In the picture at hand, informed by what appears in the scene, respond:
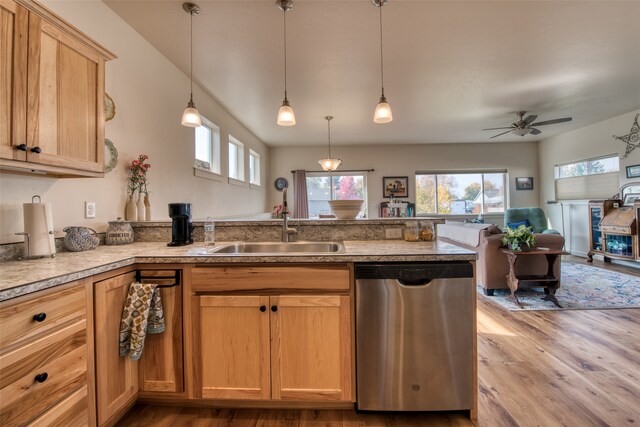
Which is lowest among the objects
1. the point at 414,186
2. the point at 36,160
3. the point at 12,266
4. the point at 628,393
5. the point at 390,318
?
the point at 628,393

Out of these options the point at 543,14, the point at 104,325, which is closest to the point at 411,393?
the point at 104,325

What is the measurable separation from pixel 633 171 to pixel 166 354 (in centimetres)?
694

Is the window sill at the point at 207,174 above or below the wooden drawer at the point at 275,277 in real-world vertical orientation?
above

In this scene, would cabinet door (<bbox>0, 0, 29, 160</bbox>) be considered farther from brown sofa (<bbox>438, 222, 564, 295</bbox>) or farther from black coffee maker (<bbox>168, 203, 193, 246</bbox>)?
brown sofa (<bbox>438, 222, 564, 295</bbox>)

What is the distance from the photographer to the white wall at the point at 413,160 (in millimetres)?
7141

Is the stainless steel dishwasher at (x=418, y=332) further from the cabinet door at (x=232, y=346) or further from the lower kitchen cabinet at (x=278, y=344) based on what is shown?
the cabinet door at (x=232, y=346)

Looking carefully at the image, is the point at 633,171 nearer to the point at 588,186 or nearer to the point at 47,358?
the point at 588,186

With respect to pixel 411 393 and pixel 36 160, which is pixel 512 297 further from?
pixel 36 160

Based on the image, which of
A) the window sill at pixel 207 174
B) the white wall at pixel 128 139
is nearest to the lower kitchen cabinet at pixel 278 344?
the white wall at pixel 128 139

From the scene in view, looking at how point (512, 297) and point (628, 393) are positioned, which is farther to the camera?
point (512, 297)

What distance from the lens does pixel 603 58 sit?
3.14 metres

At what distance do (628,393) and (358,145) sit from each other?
6.13 meters

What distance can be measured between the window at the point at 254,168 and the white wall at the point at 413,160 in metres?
0.76

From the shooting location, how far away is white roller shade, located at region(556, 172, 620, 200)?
5.30m
